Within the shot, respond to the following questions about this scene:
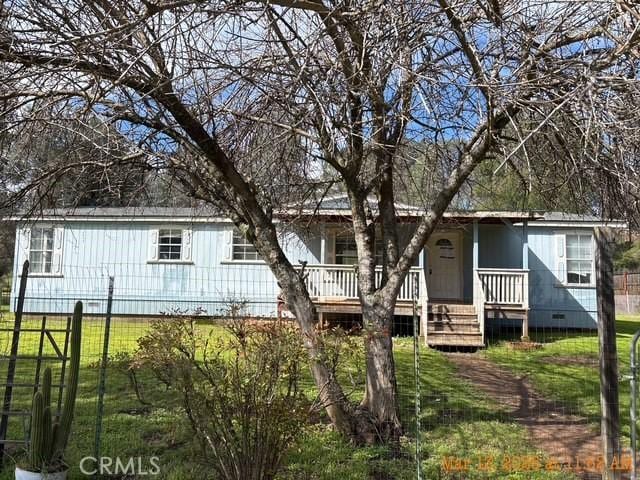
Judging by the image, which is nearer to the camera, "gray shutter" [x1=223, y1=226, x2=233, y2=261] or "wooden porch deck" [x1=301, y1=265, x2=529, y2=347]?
"wooden porch deck" [x1=301, y1=265, x2=529, y2=347]

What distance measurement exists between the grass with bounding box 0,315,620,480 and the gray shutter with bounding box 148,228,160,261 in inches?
284

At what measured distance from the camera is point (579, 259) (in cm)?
1647

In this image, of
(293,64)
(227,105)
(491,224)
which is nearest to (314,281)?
(491,224)

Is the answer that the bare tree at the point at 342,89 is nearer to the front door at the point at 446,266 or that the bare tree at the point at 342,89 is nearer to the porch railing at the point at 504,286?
the porch railing at the point at 504,286

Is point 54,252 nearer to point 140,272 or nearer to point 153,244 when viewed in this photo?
point 140,272

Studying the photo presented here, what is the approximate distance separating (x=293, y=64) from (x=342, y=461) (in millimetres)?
3720

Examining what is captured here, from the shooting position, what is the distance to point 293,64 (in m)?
4.66

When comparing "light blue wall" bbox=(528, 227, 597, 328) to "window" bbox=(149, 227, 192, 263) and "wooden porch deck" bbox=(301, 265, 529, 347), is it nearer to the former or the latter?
"wooden porch deck" bbox=(301, 265, 529, 347)

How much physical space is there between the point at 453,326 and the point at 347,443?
324 inches

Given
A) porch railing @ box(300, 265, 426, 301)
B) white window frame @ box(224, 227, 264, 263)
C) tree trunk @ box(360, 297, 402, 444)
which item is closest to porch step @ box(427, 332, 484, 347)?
porch railing @ box(300, 265, 426, 301)

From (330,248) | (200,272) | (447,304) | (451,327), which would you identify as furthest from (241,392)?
(200,272)

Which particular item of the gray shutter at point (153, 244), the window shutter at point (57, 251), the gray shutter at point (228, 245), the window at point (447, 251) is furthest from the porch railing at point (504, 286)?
the window shutter at point (57, 251)

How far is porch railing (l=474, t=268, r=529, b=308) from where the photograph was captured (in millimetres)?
14195

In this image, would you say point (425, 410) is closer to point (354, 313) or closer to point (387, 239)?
point (387, 239)
